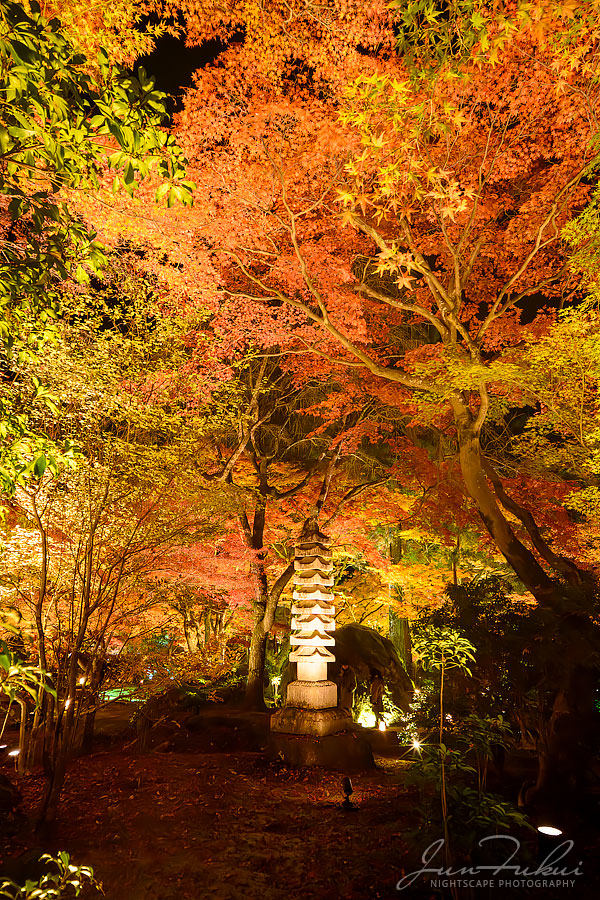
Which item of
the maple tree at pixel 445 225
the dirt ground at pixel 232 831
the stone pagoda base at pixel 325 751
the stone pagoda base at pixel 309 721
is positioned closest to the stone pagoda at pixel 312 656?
the stone pagoda base at pixel 309 721

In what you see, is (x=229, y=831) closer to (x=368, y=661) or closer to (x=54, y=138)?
(x=54, y=138)

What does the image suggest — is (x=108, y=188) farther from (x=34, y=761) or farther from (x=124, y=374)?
(x=34, y=761)

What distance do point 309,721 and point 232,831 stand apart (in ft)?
11.0

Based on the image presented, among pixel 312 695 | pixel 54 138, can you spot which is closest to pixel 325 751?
pixel 312 695

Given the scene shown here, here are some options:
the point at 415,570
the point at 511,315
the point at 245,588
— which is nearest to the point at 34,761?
the point at 245,588

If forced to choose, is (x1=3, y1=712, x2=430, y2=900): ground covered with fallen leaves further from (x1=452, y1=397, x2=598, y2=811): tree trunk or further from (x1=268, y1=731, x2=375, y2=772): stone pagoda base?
(x1=452, y1=397, x2=598, y2=811): tree trunk

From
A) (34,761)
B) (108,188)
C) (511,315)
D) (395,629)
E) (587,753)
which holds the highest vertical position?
(511,315)

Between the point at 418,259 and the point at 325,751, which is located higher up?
the point at 418,259

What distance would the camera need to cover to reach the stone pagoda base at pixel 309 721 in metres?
9.40

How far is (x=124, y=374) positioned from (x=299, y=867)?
636 centimetres

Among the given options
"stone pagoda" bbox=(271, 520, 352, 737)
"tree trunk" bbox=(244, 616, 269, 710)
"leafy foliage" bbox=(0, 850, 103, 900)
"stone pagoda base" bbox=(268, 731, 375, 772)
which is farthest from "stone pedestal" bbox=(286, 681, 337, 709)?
"leafy foliage" bbox=(0, 850, 103, 900)

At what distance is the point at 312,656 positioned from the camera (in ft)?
32.4

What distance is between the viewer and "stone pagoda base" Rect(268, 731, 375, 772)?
9.16m

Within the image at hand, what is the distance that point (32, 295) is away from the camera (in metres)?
3.08
